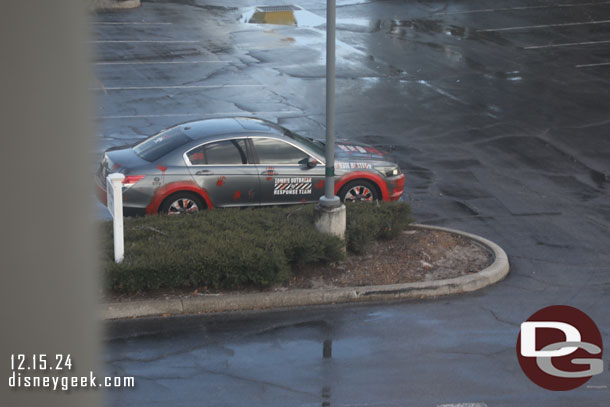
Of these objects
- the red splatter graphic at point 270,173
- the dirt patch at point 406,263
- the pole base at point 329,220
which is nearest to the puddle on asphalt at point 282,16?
the red splatter graphic at point 270,173

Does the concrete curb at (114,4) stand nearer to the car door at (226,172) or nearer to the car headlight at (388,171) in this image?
the car door at (226,172)

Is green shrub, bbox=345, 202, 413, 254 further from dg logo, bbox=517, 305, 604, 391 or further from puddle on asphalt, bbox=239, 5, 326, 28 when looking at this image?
puddle on asphalt, bbox=239, 5, 326, 28

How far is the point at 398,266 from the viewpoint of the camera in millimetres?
9711

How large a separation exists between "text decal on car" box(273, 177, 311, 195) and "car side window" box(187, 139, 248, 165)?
643 millimetres

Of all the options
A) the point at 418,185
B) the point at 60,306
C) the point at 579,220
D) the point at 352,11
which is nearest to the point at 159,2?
the point at 352,11

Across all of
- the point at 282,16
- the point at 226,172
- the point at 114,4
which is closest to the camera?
the point at 226,172

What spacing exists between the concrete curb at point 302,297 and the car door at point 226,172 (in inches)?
119

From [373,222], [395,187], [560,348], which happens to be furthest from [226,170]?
[560,348]

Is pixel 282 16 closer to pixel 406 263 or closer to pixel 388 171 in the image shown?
pixel 388 171

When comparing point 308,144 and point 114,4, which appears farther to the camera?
point 114,4

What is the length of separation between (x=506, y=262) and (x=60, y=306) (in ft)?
31.9

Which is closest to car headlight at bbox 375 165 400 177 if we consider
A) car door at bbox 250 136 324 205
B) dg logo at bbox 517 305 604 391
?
car door at bbox 250 136 324 205

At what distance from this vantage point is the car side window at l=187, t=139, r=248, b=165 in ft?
36.8

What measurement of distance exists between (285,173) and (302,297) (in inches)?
130
